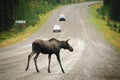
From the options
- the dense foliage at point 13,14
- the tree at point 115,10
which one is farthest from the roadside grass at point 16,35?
the tree at point 115,10

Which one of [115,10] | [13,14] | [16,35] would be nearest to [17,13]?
[13,14]

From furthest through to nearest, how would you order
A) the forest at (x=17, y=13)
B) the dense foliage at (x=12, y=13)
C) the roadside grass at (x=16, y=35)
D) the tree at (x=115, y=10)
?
the tree at (x=115, y=10) → the forest at (x=17, y=13) → the dense foliage at (x=12, y=13) → the roadside grass at (x=16, y=35)

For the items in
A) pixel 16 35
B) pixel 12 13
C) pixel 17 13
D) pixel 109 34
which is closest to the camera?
pixel 109 34

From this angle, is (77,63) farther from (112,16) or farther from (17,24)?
(112,16)

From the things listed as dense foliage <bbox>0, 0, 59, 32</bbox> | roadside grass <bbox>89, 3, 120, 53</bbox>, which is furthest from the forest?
roadside grass <bbox>89, 3, 120, 53</bbox>

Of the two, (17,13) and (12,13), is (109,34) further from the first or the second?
(12,13)

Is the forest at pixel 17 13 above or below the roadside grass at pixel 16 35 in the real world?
above

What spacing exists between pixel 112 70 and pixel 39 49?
265 inches

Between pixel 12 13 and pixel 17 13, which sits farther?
pixel 17 13

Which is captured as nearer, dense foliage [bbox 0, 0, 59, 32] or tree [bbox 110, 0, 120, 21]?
dense foliage [bbox 0, 0, 59, 32]

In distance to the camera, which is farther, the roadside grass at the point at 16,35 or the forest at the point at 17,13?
the forest at the point at 17,13

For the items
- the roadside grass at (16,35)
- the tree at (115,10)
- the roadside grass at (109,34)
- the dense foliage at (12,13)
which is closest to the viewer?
the roadside grass at (109,34)

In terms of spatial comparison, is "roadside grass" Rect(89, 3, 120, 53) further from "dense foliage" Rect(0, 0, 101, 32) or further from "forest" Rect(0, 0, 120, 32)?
"dense foliage" Rect(0, 0, 101, 32)

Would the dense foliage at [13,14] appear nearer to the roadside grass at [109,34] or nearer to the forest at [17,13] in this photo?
the forest at [17,13]
